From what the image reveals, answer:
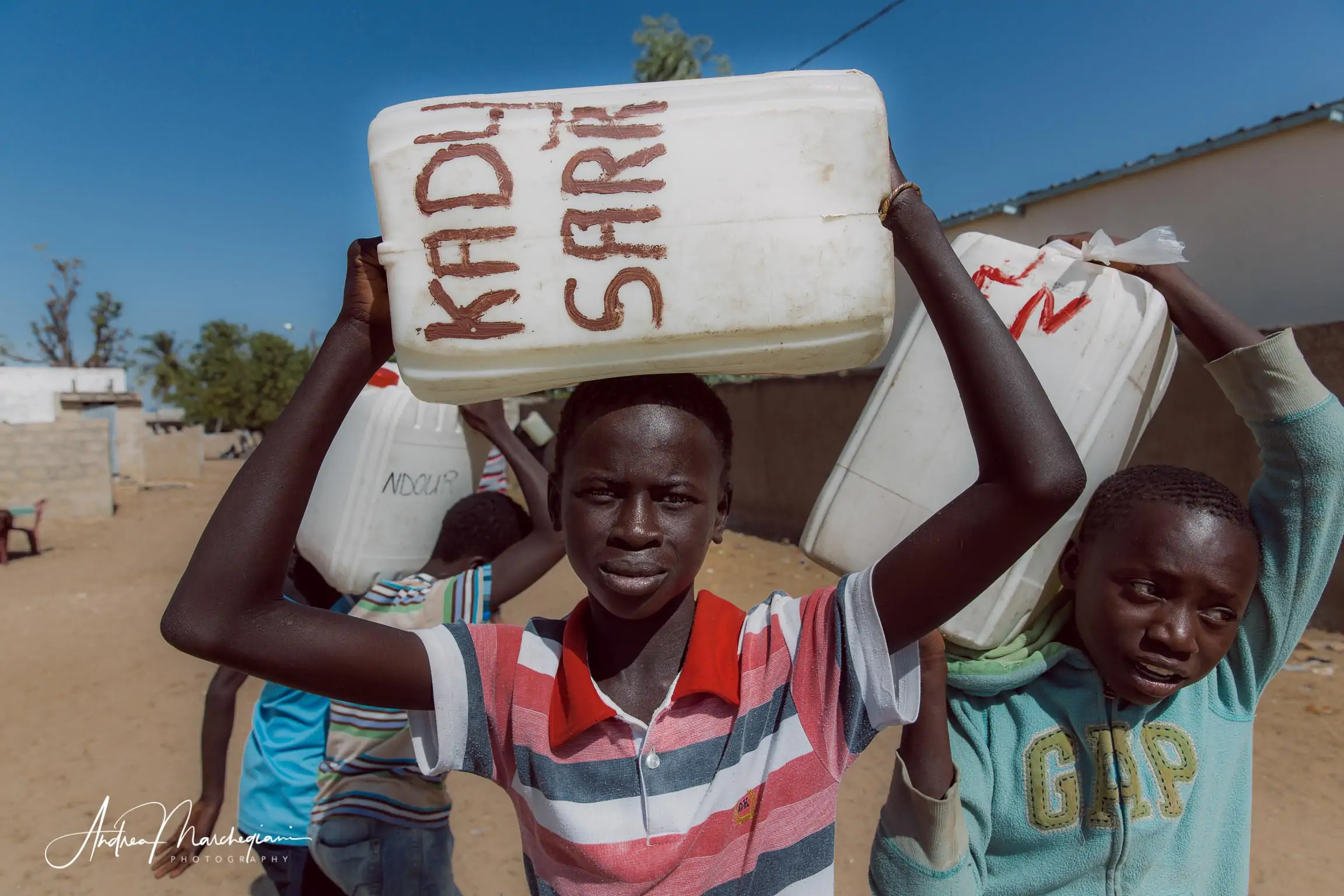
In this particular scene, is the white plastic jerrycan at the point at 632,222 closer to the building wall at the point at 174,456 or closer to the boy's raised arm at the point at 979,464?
the boy's raised arm at the point at 979,464

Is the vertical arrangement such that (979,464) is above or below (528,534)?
above

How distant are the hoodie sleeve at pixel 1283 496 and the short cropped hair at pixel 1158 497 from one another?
5cm

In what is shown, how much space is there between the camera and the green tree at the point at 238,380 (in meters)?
34.0

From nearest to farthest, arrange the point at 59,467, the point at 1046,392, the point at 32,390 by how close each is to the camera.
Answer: the point at 1046,392
the point at 59,467
the point at 32,390

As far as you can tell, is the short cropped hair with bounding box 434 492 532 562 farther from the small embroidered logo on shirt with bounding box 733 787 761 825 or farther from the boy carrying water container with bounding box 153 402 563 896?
the small embroidered logo on shirt with bounding box 733 787 761 825

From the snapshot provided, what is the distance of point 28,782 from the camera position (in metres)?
3.94

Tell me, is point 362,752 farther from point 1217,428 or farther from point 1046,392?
point 1217,428

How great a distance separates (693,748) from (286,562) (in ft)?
1.75

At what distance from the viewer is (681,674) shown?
108 centimetres

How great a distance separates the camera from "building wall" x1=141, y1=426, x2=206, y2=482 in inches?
856

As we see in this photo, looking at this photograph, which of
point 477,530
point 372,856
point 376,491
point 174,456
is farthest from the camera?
point 174,456

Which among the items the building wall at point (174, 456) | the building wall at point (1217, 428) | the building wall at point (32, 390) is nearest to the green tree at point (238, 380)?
the building wall at point (32, 390)

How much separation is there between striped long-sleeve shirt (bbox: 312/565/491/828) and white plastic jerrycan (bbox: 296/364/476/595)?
0.30 feet

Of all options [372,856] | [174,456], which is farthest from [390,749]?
[174,456]
